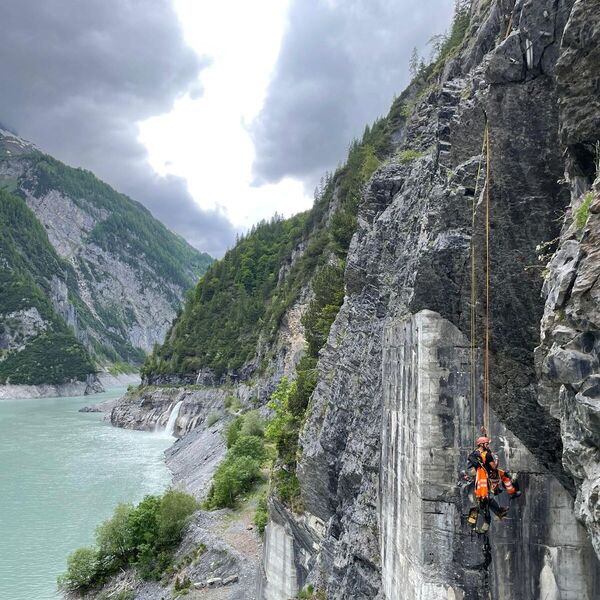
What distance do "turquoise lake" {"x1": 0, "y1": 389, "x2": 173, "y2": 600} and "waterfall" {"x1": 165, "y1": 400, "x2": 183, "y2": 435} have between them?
56.3 inches

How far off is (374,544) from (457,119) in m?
10.5

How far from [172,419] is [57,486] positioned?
108 ft

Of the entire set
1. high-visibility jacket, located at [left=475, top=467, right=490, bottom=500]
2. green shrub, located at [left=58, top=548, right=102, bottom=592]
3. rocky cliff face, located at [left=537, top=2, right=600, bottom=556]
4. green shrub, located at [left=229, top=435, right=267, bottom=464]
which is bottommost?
green shrub, located at [left=58, top=548, right=102, bottom=592]

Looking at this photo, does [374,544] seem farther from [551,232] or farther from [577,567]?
[551,232]

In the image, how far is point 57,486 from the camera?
41.5 metres

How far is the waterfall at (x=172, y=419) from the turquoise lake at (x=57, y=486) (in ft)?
4.69

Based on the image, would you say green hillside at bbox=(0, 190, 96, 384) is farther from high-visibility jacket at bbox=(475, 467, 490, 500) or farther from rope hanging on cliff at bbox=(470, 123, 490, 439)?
high-visibility jacket at bbox=(475, 467, 490, 500)

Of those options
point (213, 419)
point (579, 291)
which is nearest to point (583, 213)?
point (579, 291)

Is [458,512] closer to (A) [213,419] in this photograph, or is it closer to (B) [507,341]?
(B) [507,341]

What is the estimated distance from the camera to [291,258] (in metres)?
85.4

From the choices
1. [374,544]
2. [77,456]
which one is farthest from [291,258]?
[374,544]

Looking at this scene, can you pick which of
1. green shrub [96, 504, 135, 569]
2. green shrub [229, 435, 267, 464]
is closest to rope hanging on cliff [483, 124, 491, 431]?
Answer: green shrub [96, 504, 135, 569]

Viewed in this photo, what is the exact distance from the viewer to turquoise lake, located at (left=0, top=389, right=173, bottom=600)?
89.7 feet

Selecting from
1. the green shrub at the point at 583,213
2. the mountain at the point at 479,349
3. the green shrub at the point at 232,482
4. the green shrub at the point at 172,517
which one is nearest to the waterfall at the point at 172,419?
the green shrub at the point at 232,482
